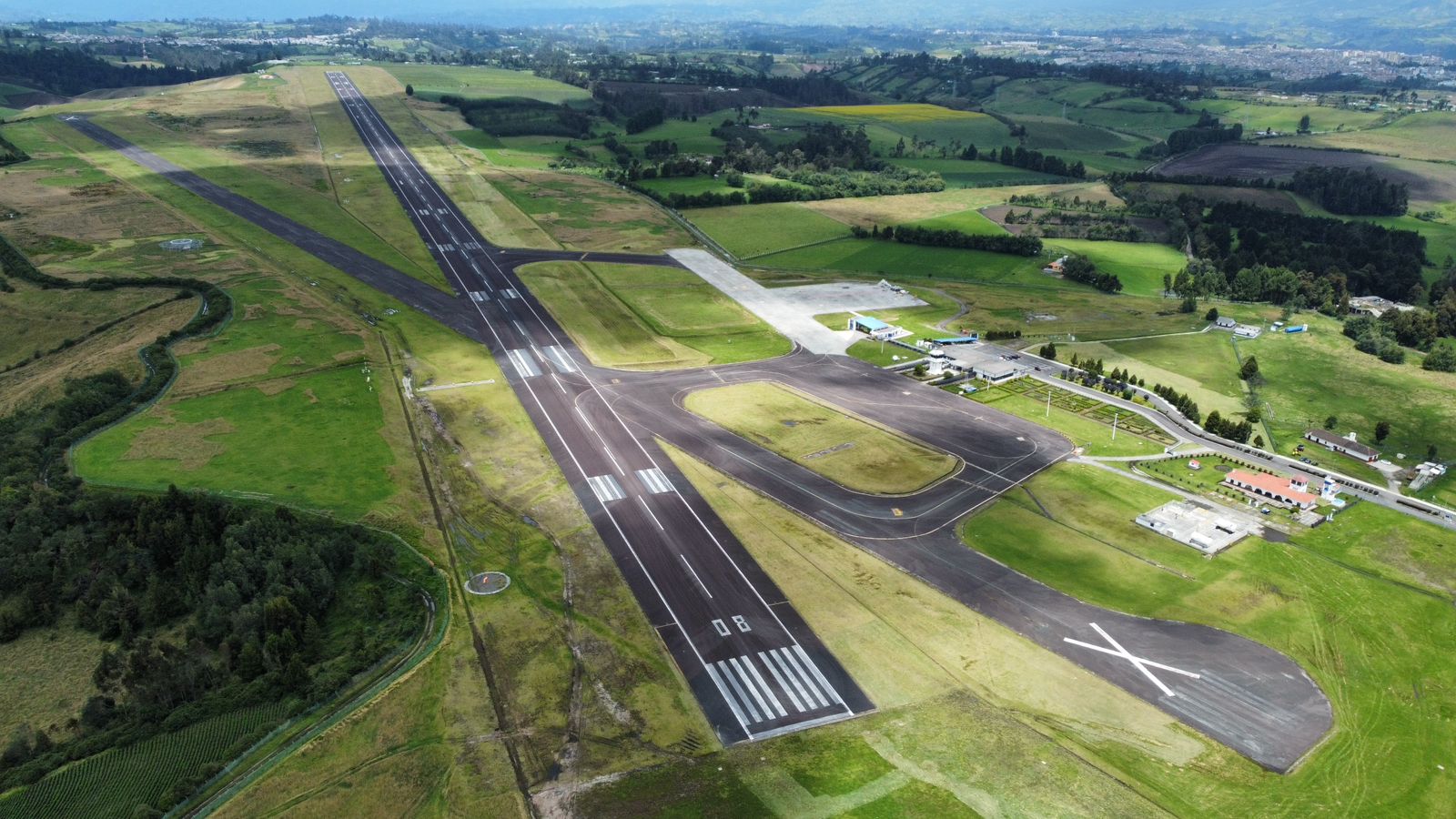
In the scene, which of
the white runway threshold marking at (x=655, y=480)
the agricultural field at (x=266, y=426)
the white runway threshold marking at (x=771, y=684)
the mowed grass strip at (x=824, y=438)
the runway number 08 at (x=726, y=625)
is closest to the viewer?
the white runway threshold marking at (x=771, y=684)

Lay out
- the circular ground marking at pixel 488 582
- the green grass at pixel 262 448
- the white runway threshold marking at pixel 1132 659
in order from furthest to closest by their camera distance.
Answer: the green grass at pixel 262 448
the circular ground marking at pixel 488 582
the white runway threshold marking at pixel 1132 659

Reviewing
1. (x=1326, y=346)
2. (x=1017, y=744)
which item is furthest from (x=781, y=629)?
(x=1326, y=346)

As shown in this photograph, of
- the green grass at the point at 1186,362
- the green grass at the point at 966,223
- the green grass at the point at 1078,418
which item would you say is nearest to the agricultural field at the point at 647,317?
the green grass at the point at 1078,418

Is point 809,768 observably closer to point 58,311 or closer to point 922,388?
point 922,388

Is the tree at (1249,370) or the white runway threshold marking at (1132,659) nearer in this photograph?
the white runway threshold marking at (1132,659)

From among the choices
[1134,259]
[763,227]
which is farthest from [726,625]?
[1134,259]

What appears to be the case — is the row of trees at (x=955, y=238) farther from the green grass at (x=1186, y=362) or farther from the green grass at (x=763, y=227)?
the green grass at (x=1186, y=362)

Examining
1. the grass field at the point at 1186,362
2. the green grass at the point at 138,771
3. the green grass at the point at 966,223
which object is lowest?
the green grass at the point at 138,771

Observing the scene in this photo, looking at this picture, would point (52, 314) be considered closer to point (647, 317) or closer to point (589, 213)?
point (647, 317)
